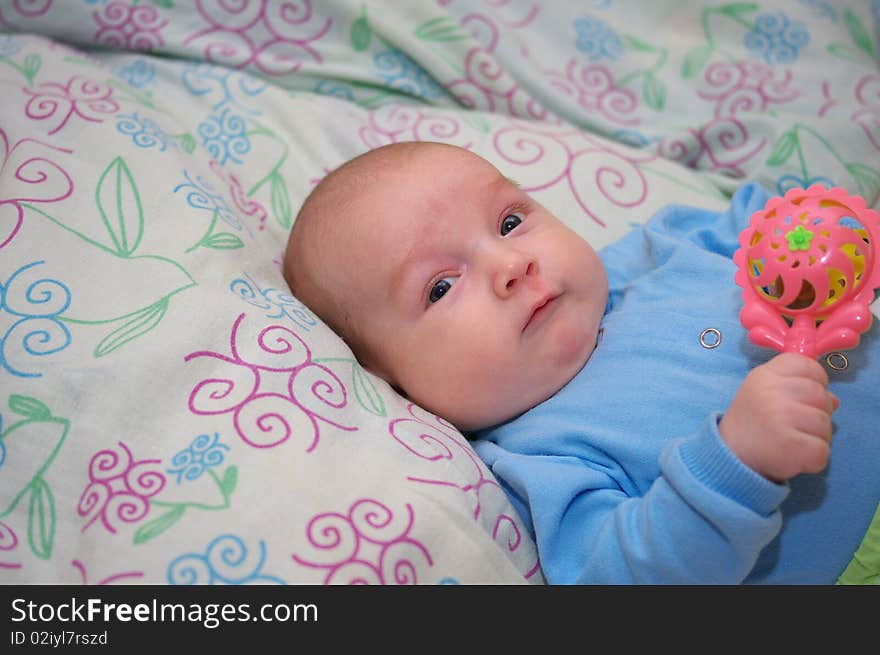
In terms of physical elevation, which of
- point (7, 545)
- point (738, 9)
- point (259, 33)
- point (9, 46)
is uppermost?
point (738, 9)

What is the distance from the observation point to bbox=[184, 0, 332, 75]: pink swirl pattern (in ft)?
5.81

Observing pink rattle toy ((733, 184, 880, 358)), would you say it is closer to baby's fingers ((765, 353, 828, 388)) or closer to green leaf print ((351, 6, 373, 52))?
baby's fingers ((765, 353, 828, 388))

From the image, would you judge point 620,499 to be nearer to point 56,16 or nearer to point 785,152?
point 785,152

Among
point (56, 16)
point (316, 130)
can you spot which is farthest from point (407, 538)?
point (56, 16)

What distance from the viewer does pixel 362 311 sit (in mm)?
1303

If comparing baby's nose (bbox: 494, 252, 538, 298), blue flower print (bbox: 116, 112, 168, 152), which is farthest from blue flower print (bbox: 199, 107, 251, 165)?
baby's nose (bbox: 494, 252, 538, 298)

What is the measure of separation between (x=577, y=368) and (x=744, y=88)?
83 cm

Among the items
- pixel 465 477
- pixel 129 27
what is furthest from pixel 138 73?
pixel 465 477

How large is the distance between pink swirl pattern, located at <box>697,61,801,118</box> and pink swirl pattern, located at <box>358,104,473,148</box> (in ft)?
1.74

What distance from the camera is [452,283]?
1.26 meters

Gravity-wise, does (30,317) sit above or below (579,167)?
below

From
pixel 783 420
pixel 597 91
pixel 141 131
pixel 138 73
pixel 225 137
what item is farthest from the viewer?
pixel 597 91

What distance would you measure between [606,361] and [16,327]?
0.80 m

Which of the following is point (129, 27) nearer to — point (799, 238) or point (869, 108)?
point (799, 238)
